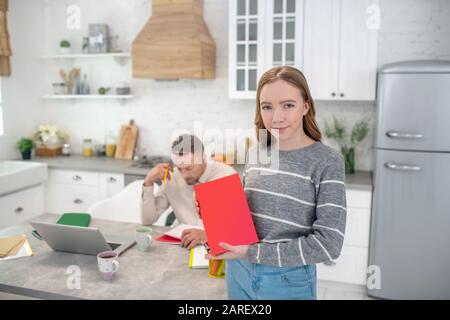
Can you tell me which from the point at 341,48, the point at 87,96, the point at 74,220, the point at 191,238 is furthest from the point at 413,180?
the point at 87,96

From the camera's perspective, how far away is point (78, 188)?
3.91 meters

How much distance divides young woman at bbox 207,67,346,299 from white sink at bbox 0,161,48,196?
2737mm

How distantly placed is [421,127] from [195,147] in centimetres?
156

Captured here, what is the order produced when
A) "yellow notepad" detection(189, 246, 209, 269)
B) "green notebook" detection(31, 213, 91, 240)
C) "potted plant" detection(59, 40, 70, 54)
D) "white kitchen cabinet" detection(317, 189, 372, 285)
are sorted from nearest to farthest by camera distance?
1. "yellow notepad" detection(189, 246, 209, 269)
2. "green notebook" detection(31, 213, 91, 240)
3. "white kitchen cabinet" detection(317, 189, 372, 285)
4. "potted plant" detection(59, 40, 70, 54)

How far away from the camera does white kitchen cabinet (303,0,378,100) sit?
317cm

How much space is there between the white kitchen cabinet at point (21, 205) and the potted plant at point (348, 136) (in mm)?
2583

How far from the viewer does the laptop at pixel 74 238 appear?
1724 millimetres

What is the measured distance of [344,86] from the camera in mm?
3271

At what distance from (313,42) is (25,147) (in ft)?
9.17

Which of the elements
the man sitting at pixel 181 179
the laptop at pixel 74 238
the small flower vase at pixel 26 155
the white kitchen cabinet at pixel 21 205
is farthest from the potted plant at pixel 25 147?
the laptop at pixel 74 238

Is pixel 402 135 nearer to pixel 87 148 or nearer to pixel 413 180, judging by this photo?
pixel 413 180

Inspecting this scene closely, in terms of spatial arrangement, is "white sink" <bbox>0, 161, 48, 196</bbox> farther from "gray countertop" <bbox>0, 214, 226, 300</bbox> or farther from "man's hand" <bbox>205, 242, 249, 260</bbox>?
"man's hand" <bbox>205, 242, 249, 260</bbox>

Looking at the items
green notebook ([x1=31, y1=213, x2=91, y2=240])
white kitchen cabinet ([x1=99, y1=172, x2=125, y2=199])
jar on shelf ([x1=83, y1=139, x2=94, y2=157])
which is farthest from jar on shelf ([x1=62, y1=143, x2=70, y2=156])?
green notebook ([x1=31, y1=213, x2=91, y2=240])
